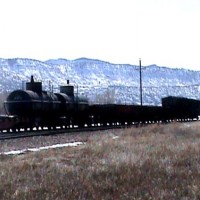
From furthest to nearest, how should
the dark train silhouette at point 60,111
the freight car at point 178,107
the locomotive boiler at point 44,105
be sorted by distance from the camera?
the freight car at point 178,107, the locomotive boiler at point 44,105, the dark train silhouette at point 60,111

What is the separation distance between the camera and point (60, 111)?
35.3 metres

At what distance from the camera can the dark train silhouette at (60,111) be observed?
3184 cm

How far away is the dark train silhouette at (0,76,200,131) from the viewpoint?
3184 cm

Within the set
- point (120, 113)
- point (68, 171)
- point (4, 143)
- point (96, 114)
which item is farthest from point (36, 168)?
point (120, 113)

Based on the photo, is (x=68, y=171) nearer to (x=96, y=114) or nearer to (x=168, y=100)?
(x=96, y=114)

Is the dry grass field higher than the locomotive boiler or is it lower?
lower

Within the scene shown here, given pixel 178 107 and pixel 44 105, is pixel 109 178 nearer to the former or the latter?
pixel 44 105

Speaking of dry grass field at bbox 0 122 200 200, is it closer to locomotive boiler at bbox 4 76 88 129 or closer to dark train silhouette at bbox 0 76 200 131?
dark train silhouette at bbox 0 76 200 131

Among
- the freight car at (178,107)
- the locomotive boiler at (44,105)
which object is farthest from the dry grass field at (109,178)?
the freight car at (178,107)

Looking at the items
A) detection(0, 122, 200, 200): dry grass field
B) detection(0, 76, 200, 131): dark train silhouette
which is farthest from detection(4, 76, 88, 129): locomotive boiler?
detection(0, 122, 200, 200): dry grass field

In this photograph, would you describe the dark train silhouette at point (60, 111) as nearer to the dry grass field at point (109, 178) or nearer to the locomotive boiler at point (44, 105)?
the locomotive boiler at point (44, 105)

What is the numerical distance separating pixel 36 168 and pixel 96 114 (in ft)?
96.1

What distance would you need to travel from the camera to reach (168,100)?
55531mm

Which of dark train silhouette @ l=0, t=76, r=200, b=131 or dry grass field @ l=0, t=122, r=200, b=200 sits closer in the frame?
dry grass field @ l=0, t=122, r=200, b=200
